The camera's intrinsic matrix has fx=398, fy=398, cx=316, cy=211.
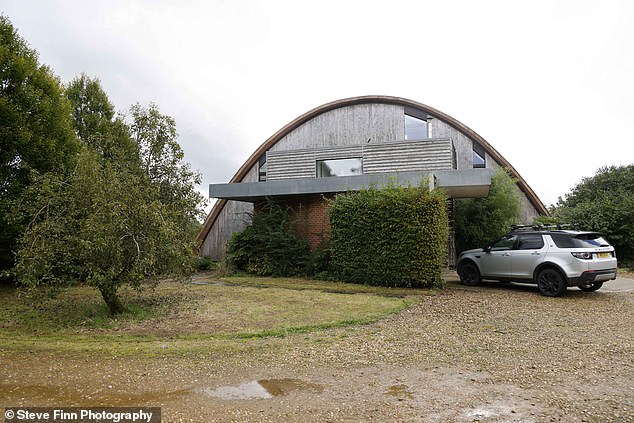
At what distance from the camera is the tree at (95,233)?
6719mm

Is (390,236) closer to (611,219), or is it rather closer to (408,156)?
(408,156)

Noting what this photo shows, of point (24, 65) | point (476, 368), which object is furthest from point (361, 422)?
point (24, 65)

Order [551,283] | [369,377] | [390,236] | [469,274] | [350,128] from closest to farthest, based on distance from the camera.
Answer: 1. [369,377]
2. [551,283]
3. [390,236]
4. [469,274]
5. [350,128]

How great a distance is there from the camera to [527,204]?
21562 millimetres

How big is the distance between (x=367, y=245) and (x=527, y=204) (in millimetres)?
13966

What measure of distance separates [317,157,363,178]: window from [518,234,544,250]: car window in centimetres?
741

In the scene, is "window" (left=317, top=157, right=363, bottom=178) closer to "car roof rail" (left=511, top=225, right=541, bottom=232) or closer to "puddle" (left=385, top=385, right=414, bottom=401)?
"car roof rail" (left=511, top=225, right=541, bottom=232)

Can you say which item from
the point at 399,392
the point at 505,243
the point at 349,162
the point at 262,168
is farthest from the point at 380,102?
the point at 399,392

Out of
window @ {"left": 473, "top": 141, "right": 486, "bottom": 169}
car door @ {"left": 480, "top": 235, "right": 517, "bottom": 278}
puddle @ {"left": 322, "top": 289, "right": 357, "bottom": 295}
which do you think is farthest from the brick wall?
window @ {"left": 473, "top": 141, "right": 486, "bottom": 169}

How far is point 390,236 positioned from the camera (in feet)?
37.2

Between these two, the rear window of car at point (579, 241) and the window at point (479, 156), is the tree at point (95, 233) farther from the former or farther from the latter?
the window at point (479, 156)

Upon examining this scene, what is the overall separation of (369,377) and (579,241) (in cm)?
766

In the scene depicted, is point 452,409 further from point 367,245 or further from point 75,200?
point 367,245

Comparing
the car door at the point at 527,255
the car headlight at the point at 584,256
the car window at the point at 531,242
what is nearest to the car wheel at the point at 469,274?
the car door at the point at 527,255
